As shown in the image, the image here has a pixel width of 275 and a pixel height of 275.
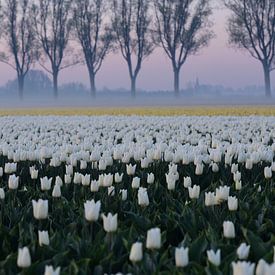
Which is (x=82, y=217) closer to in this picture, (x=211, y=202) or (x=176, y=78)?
(x=211, y=202)

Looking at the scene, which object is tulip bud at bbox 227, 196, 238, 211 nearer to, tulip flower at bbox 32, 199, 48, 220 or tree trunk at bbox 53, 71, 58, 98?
tulip flower at bbox 32, 199, 48, 220

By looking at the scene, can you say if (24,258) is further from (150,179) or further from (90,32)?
(90,32)

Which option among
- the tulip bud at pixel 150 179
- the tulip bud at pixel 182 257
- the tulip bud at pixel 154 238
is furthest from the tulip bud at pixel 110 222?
the tulip bud at pixel 150 179

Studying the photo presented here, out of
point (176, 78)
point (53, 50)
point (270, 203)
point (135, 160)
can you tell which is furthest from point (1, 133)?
point (53, 50)

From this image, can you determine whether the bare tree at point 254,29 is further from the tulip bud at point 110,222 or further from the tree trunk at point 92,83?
the tulip bud at point 110,222

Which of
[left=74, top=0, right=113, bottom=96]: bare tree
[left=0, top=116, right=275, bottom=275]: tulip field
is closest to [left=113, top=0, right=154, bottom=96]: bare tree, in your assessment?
[left=74, top=0, right=113, bottom=96]: bare tree

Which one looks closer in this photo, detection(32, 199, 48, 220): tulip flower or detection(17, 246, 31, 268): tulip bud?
detection(17, 246, 31, 268): tulip bud

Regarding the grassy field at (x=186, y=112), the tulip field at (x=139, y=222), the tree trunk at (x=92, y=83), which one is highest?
the tree trunk at (x=92, y=83)

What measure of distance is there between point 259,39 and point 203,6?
7217 millimetres

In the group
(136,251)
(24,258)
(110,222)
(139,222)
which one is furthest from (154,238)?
(139,222)

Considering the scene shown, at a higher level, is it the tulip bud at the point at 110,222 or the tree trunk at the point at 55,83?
the tree trunk at the point at 55,83

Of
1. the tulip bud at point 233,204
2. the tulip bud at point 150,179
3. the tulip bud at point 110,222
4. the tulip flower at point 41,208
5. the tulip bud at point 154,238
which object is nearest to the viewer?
the tulip bud at point 154,238

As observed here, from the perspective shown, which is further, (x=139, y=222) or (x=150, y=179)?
(x=150, y=179)

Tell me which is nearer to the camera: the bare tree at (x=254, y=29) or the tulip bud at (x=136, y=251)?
the tulip bud at (x=136, y=251)
